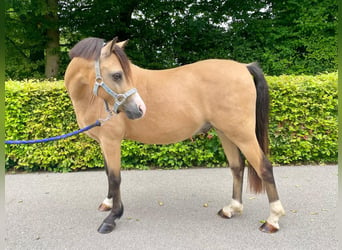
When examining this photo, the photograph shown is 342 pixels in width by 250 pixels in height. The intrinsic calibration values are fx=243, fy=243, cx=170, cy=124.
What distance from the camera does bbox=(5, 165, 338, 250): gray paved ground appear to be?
2.37 meters

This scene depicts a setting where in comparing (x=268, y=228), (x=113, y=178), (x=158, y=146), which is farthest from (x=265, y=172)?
(x=158, y=146)

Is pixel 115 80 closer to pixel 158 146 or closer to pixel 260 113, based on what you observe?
pixel 260 113

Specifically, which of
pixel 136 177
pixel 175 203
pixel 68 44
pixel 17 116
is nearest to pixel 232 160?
pixel 175 203

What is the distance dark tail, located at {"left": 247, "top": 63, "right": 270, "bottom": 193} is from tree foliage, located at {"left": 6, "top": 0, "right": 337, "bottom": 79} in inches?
187

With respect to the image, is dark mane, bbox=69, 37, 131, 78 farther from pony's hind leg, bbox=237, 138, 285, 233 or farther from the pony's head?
pony's hind leg, bbox=237, 138, 285, 233

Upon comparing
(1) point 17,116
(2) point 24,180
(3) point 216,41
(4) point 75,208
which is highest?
(3) point 216,41

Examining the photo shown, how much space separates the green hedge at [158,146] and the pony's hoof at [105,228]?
1862 mm

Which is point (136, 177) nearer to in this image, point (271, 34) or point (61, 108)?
point (61, 108)

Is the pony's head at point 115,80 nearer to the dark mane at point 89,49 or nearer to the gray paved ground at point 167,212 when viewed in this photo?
the dark mane at point 89,49

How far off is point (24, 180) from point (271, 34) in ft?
24.5

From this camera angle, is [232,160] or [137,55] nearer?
[232,160]

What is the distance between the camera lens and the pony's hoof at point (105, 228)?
8.30ft

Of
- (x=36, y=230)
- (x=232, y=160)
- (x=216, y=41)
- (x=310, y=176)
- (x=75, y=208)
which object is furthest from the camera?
(x=216, y=41)

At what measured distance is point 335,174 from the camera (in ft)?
13.4
